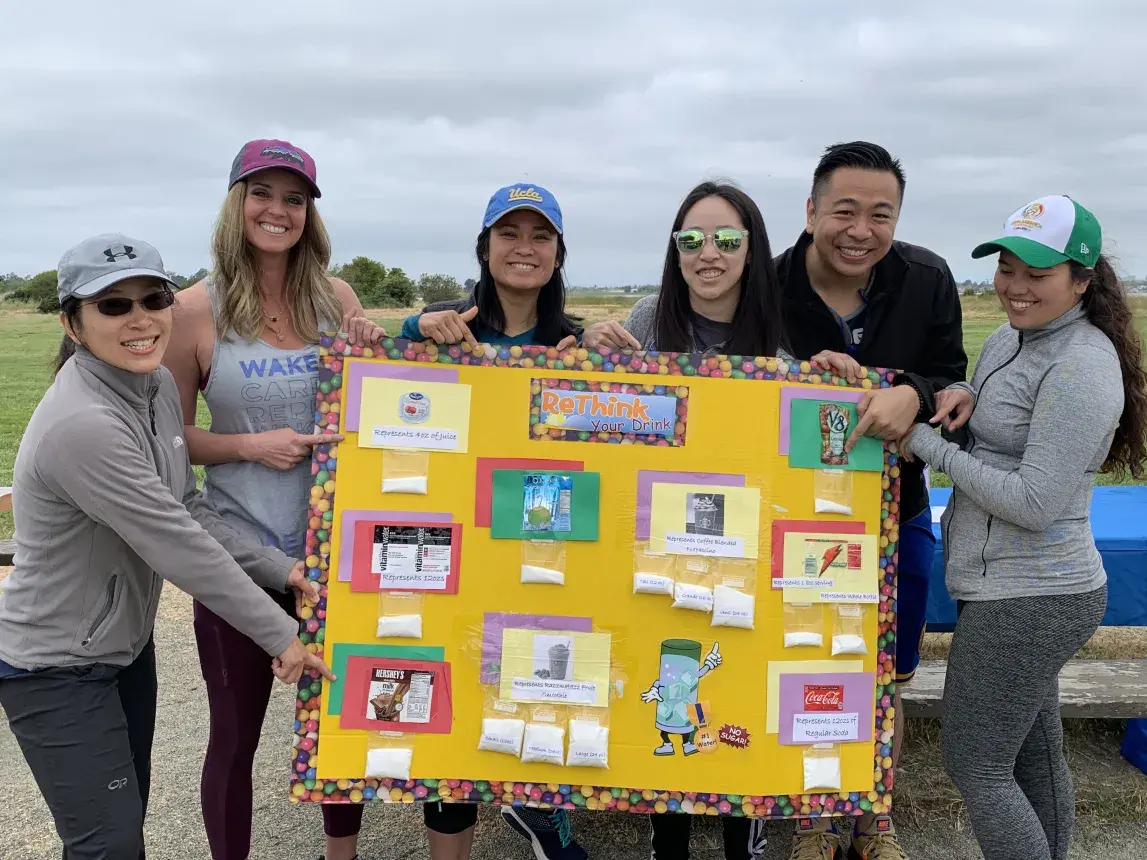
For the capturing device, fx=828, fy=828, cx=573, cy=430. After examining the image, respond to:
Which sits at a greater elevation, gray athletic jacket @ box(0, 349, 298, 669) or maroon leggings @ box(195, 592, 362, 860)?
gray athletic jacket @ box(0, 349, 298, 669)

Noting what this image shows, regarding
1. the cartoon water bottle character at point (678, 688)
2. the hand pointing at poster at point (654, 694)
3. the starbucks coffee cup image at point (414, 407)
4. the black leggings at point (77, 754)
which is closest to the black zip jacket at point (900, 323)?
the cartoon water bottle character at point (678, 688)

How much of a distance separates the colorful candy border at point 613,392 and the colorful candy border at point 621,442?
0.10 feet

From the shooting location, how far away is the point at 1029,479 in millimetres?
2412

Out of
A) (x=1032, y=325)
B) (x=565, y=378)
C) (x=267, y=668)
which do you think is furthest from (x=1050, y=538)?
(x=267, y=668)

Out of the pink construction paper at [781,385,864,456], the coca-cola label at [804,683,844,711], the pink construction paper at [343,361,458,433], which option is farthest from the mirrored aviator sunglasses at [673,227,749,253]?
the coca-cola label at [804,683,844,711]

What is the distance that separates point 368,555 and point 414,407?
1.66 ft

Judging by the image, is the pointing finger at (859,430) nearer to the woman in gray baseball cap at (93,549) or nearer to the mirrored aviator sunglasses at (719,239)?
the mirrored aviator sunglasses at (719,239)

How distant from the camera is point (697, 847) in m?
3.56

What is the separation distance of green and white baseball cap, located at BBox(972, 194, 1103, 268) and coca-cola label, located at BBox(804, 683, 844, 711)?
1.49 metres

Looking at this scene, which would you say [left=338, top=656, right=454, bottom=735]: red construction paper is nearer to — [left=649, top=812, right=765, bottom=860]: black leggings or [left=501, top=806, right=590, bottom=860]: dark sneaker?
[left=501, top=806, right=590, bottom=860]: dark sneaker

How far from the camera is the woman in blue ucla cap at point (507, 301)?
274 centimetres

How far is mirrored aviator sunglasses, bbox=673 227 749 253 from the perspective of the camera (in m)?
2.81

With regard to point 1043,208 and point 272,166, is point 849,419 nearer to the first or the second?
point 1043,208

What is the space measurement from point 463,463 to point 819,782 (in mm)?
1597
